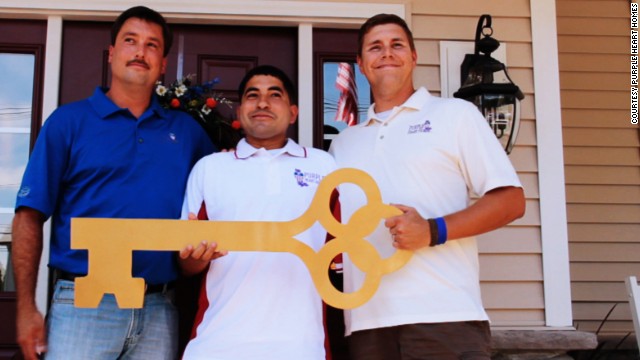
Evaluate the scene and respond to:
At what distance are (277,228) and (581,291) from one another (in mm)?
2787

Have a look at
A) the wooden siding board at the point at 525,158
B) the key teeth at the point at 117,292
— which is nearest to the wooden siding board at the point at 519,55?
the wooden siding board at the point at 525,158

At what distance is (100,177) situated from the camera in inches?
76.4

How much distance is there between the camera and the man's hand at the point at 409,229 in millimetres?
1687

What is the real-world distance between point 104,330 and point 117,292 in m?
0.26

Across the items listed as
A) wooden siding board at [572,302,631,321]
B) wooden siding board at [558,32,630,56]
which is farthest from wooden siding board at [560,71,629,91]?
wooden siding board at [572,302,631,321]

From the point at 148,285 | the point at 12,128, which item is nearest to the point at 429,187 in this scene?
the point at 148,285

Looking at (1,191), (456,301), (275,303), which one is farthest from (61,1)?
(456,301)

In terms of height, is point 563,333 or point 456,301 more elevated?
Result: point 456,301

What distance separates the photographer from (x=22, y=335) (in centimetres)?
181

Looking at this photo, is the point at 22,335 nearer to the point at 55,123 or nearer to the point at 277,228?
the point at 55,123

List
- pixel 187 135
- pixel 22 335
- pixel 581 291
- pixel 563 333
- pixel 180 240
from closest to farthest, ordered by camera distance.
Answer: pixel 180 240
pixel 22 335
pixel 187 135
pixel 563 333
pixel 581 291

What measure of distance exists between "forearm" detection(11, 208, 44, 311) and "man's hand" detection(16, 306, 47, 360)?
21 mm

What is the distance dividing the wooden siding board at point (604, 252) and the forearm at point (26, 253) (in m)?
3.11

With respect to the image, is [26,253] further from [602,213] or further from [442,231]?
[602,213]
